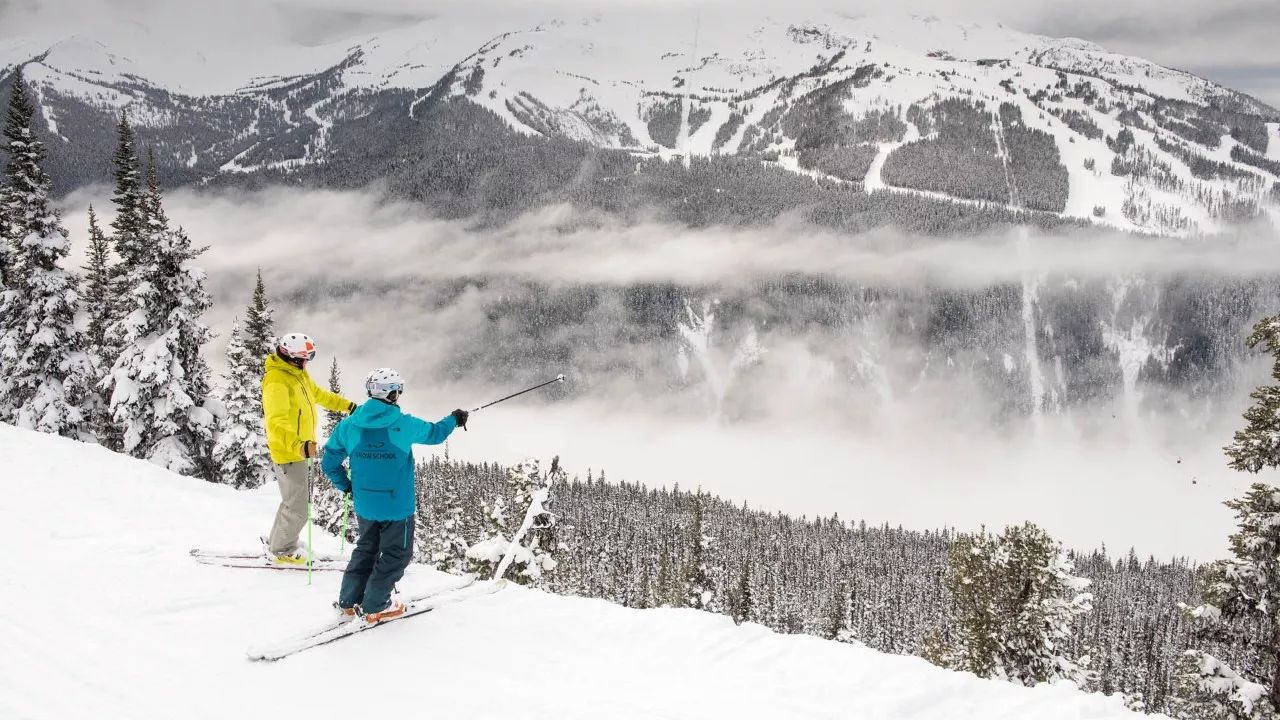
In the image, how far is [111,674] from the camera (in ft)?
19.9

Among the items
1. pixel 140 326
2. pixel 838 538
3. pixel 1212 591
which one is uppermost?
pixel 140 326

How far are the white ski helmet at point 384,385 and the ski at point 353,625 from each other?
95.6 inches

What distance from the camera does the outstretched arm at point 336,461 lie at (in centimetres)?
739

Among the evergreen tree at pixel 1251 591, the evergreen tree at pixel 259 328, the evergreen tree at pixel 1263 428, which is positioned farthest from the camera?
the evergreen tree at pixel 259 328

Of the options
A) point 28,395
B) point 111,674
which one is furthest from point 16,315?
point 111,674

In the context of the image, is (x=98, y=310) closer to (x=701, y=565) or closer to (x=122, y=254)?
(x=122, y=254)

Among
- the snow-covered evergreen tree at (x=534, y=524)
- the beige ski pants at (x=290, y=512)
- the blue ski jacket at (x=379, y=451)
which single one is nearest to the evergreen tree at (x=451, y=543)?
the snow-covered evergreen tree at (x=534, y=524)

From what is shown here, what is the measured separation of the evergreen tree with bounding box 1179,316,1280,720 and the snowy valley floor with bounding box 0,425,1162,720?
9.34m

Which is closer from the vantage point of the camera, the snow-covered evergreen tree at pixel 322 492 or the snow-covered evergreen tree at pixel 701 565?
the snow-covered evergreen tree at pixel 322 492

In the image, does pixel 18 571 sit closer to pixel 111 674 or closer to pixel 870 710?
pixel 111 674

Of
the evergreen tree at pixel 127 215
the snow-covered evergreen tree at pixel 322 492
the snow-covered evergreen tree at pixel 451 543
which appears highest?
the evergreen tree at pixel 127 215

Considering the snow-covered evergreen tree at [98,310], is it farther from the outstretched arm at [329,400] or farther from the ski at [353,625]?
the ski at [353,625]

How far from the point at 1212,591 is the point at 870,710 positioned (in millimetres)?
11075

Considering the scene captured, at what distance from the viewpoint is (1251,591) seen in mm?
12852
